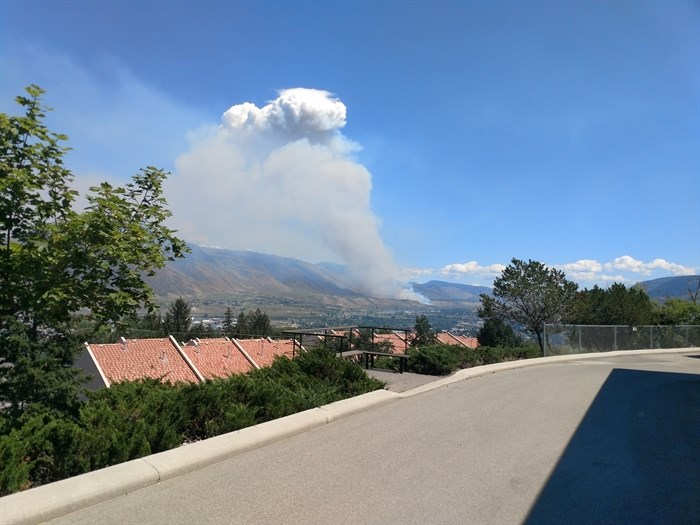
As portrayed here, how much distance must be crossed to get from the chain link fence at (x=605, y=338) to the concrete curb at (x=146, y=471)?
701 inches

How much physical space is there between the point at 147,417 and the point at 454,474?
143 inches

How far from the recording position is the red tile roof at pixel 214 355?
A: 44.6 metres

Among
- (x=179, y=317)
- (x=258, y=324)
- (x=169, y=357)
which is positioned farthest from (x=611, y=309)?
(x=179, y=317)

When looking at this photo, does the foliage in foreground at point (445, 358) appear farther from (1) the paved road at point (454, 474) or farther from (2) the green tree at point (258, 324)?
(2) the green tree at point (258, 324)

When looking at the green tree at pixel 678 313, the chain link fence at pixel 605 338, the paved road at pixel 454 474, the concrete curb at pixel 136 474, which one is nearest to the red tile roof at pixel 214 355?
the chain link fence at pixel 605 338

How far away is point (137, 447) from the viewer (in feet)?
17.7

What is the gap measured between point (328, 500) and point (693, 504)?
3.40 meters

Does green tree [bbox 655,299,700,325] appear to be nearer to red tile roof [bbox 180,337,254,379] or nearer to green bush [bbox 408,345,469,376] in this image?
green bush [bbox 408,345,469,376]

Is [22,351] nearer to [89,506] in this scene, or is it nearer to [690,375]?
[89,506]

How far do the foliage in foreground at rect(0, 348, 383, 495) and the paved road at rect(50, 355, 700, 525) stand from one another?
75cm

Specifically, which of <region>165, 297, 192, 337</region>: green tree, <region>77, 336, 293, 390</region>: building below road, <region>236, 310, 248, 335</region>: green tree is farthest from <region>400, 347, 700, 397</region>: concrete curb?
<region>165, 297, 192, 337</region>: green tree

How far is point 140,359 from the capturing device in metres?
39.2

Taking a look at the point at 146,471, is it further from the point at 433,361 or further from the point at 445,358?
the point at 445,358

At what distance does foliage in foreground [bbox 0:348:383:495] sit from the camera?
16.3ft
